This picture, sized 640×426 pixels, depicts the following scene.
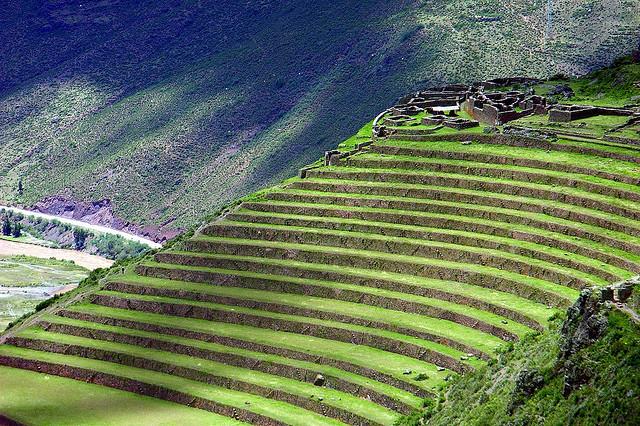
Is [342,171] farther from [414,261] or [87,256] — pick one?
[87,256]

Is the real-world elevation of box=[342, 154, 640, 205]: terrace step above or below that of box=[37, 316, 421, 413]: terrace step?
above

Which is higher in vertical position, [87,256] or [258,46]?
[258,46]

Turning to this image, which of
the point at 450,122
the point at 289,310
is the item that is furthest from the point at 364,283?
the point at 450,122

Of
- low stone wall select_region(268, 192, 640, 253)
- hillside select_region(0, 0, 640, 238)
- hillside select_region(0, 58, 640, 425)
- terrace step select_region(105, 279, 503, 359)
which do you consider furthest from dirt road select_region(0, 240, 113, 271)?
terrace step select_region(105, 279, 503, 359)

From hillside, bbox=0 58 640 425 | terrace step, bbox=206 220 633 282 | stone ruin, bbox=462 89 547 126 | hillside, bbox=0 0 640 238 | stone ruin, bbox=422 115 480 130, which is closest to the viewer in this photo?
hillside, bbox=0 58 640 425

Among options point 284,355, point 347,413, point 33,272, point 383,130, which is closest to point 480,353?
point 347,413

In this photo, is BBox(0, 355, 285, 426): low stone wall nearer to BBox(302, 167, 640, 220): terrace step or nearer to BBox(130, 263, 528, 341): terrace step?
BBox(130, 263, 528, 341): terrace step

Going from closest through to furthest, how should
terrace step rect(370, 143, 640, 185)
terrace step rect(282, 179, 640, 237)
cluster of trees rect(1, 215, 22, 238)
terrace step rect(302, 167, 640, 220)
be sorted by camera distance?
terrace step rect(282, 179, 640, 237) → terrace step rect(302, 167, 640, 220) → terrace step rect(370, 143, 640, 185) → cluster of trees rect(1, 215, 22, 238)
